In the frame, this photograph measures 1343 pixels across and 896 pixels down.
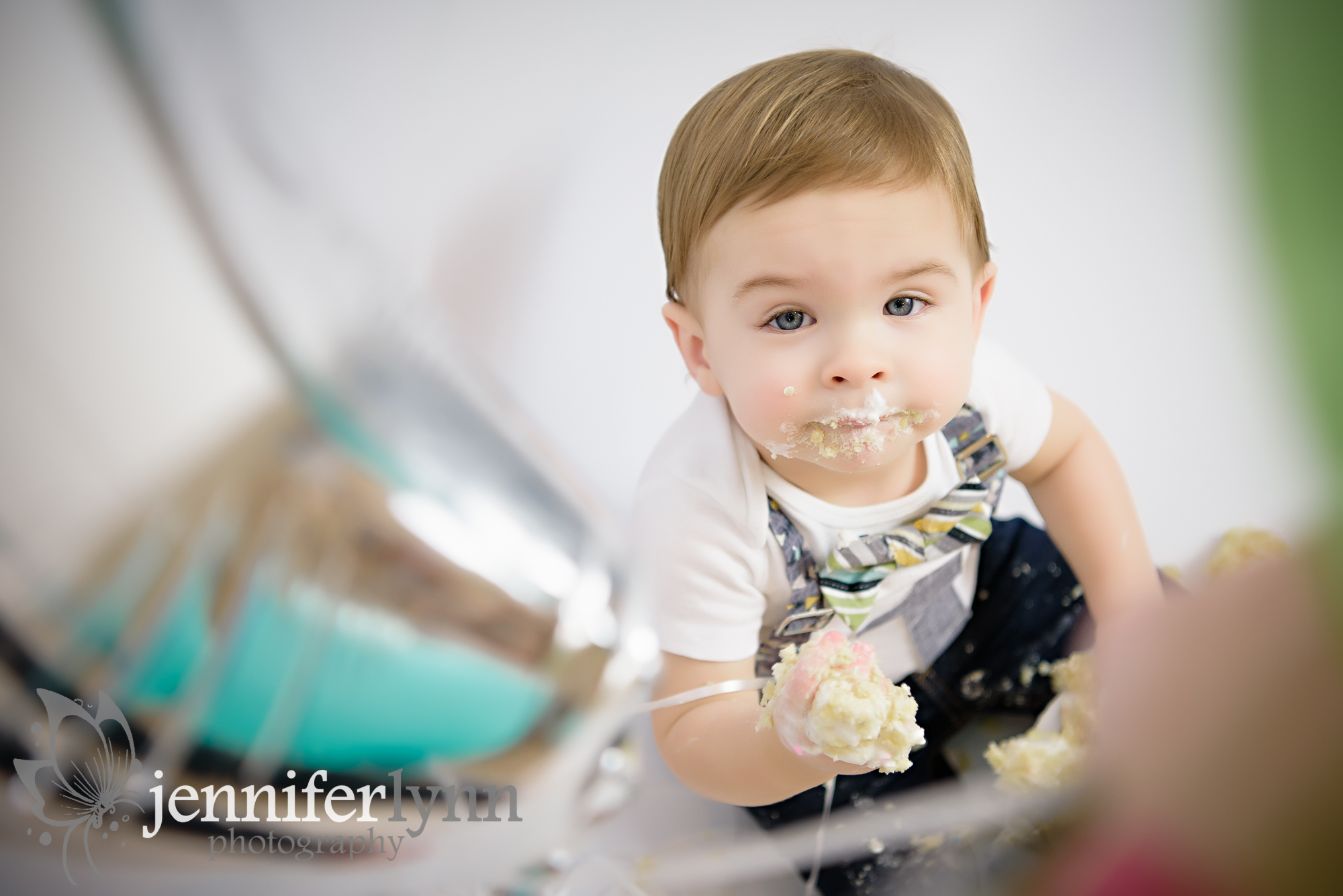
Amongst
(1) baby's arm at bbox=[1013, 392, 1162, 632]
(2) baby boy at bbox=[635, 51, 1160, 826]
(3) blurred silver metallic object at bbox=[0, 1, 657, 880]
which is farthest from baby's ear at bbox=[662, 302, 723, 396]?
(1) baby's arm at bbox=[1013, 392, 1162, 632]

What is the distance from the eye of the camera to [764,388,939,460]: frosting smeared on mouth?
0.35 meters

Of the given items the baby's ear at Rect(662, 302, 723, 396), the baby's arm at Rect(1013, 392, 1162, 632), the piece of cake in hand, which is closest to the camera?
the piece of cake in hand

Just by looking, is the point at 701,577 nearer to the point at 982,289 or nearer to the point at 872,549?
the point at 872,549

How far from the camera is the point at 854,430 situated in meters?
0.35

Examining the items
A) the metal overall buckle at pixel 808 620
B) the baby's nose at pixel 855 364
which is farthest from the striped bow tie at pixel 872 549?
the baby's nose at pixel 855 364

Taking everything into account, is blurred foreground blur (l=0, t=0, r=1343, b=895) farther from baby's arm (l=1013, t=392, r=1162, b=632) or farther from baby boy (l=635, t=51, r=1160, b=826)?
baby's arm (l=1013, t=392, r=1162, b=632)

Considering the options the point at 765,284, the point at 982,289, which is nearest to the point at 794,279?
the point at 765,284

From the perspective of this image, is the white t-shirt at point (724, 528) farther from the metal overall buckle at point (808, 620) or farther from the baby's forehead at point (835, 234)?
the baby's forehead at point (835, 234)

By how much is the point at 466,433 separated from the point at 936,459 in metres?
0.25

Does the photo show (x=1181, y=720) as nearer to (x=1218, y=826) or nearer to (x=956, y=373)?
(x=1218, y=826)

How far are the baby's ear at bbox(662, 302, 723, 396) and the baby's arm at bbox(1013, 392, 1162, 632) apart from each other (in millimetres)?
230

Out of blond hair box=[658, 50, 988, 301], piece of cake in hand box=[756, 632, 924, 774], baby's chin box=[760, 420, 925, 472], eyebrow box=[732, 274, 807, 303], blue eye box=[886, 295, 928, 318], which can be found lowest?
piece of cake in hand box=[756, 632, 924, 774]

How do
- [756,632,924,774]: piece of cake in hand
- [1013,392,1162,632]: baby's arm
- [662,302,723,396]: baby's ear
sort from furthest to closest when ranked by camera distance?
1. [1013,392,1162,632]: baby's arm
2. [662,302,723,396]: baby's ear
3. [756,632,924,774]: piece of cake in hand

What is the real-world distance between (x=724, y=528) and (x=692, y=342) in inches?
3.6
